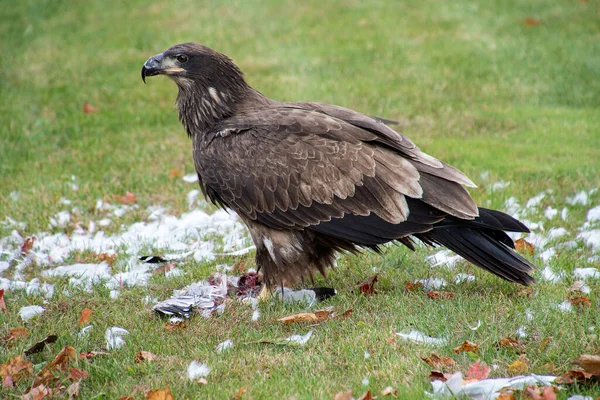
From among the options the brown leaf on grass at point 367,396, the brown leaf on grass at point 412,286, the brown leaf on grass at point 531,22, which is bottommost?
the brown leaf on grass at point 412,286

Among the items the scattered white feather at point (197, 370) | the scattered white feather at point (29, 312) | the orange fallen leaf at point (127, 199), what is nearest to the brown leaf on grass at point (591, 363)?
the scattered white feather at point (197, 370)

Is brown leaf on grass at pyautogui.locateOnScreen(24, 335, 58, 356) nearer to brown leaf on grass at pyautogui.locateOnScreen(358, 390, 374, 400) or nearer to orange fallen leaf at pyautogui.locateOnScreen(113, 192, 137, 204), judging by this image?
brown leaf on grass at pyautogui.locateOnScreen(358, 390, 374, 400)

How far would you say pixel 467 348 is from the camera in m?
4.23

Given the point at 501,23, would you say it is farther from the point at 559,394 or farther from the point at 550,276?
the point at 559,394

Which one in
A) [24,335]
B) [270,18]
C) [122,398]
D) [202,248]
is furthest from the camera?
[270,18]

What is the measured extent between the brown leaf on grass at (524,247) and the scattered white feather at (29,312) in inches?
145

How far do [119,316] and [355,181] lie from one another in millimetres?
1863

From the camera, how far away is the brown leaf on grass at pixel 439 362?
13.3 feet

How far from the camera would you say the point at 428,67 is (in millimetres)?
11047

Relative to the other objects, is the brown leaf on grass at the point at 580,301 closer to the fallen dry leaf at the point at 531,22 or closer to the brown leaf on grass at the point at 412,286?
the brown leaf on grass at the point at 412,286

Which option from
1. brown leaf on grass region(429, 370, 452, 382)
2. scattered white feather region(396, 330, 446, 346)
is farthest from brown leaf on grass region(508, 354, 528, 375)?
scattered white feather region(396, 330, 446, 346)

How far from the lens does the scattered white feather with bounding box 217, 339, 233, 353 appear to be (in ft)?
14.8

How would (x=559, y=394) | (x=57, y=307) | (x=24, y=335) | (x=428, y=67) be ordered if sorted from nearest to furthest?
(x=559, y=394) → (x=24, y=335) → (x=57, y=307) → (x=428, y=67)

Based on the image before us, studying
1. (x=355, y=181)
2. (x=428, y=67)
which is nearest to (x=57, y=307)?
(x=355, y=181)
